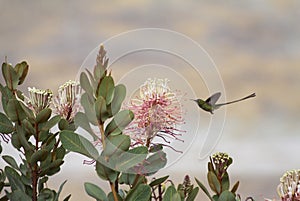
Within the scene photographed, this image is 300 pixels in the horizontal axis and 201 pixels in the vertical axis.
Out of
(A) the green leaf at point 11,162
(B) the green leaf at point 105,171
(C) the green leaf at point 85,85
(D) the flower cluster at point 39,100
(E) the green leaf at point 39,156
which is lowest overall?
(B) the green leaf at point 105,171

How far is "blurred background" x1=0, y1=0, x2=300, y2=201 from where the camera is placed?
897 mm

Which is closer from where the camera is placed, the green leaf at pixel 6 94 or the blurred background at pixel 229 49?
the green leaf at pixel 6 94

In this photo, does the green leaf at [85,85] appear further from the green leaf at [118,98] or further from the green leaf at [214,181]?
the green leaf at [214,181]

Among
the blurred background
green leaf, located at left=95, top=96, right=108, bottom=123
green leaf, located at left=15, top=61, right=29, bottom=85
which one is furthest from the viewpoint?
the blurred background

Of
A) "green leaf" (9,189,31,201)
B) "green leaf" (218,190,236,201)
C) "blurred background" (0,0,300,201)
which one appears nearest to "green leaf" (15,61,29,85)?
"green leaf" (9,189,31,201)

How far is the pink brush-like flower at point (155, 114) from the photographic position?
43cm

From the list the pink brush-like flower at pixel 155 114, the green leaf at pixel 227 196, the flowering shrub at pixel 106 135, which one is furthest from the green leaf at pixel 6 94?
the green leaf at pixel 227 196

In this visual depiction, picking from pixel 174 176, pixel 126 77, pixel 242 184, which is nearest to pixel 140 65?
pixel 126 77

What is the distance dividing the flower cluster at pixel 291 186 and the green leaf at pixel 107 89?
0.57 feet

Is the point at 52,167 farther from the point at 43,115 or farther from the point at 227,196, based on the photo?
the point at 227,196

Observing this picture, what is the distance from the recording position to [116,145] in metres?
0.38

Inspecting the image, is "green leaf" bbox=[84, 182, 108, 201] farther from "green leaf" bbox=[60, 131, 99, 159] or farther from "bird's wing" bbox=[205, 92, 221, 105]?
"bird's wing" bbox=[205, 92, 221, 105]

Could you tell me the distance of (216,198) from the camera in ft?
1.44

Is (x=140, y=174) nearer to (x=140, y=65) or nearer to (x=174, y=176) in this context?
(x=140, y=65)
